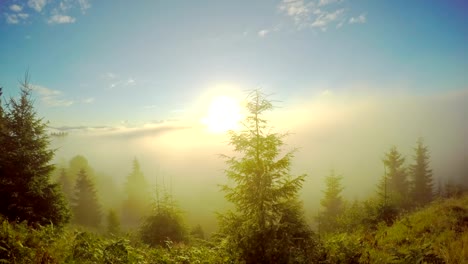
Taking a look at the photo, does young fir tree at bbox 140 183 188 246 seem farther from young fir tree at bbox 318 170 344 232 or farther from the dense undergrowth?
young fir tree at bbox 318 170 344 232

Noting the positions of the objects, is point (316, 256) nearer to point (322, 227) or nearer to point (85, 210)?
point (322, 227)

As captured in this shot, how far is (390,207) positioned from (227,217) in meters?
16.0

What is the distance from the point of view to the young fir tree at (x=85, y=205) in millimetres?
46531

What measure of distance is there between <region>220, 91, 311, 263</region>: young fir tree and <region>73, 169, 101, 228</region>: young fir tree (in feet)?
159

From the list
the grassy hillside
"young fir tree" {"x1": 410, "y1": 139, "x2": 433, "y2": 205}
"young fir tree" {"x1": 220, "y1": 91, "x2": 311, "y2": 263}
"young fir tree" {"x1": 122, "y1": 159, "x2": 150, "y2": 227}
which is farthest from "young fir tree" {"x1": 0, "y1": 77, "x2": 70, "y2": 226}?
"young fir tree" {"x1": 410, "y1": 139, "x2": 433, "y2": 205}

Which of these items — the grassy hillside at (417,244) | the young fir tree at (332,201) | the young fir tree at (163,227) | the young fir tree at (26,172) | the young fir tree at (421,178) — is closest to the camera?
the grassy hillside at (417,244)

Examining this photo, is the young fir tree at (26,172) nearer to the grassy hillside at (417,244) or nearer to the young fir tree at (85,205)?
the grassy hillside at (417,244)

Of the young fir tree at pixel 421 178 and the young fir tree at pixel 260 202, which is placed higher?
the young fir tree at pixel 260 202

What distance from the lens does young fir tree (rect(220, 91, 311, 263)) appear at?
7.89 m

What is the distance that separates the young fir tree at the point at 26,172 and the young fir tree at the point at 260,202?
1335cm

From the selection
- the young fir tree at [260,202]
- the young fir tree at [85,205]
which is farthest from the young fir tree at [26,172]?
the young fir tree at [85,205]

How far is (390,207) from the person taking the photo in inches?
731

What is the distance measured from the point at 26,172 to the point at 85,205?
37315mm

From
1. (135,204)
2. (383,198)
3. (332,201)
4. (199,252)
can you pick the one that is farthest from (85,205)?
(383,198)
